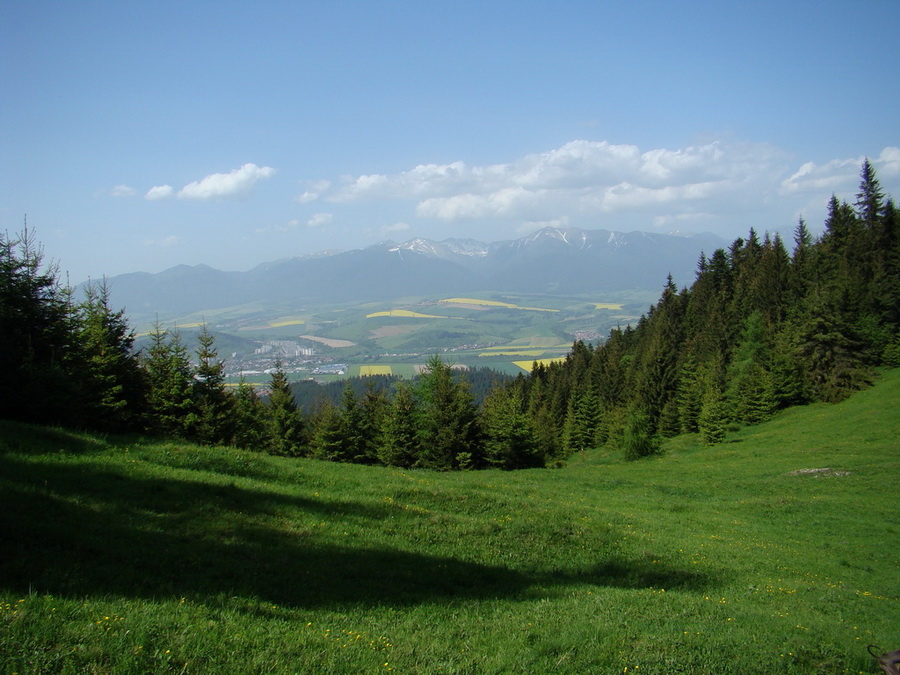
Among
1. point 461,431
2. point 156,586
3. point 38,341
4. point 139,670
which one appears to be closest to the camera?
point 139,670

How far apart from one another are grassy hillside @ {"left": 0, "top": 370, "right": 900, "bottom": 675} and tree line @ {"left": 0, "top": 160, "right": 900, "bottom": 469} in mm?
8023

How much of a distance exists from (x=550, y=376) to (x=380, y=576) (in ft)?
302

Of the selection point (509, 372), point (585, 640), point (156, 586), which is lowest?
point (509, 372)

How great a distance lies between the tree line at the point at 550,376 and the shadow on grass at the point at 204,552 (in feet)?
32.2

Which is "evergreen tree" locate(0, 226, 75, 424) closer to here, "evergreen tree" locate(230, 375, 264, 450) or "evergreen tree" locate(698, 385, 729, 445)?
"evergreen tree" locate(230, 375, 264, 450)

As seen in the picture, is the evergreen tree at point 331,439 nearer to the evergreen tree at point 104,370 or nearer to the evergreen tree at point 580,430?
the evergreen tree at point 104,370

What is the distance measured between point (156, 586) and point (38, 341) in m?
17.5

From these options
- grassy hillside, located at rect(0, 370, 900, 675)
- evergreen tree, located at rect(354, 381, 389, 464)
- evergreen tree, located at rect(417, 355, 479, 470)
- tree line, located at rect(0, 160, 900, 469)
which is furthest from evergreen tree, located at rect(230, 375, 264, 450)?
grassy hillside, located at rect(0, 370, 900, 675)

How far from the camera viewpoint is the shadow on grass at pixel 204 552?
756cm

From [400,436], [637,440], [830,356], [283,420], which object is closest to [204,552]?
[400,436]

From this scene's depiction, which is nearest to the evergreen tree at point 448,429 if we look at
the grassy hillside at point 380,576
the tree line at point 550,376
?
the tree line at point 550,376

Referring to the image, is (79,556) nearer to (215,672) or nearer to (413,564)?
(215,672)

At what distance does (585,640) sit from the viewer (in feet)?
24.3

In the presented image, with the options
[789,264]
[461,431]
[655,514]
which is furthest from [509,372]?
[655,514]
